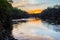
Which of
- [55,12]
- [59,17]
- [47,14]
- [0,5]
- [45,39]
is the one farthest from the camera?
[47,14]

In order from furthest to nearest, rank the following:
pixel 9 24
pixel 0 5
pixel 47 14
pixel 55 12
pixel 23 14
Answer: pixel 23 14 → pixel 47 14 → pixel 55 12 → pixel 9 24 → pixel 0 5

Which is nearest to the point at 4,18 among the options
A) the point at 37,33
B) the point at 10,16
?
the point at 10,16

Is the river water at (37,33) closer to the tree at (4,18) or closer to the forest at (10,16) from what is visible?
the forest at (10,16)

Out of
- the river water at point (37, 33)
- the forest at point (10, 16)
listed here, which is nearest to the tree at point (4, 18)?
the forest at point (10, 16)

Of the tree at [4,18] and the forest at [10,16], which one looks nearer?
the tree at [4,18]

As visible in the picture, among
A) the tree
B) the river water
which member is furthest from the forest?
the river water

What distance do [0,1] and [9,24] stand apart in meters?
5.59

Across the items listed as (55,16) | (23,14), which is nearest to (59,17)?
(55,16)

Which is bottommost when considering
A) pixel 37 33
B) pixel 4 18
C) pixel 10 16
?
pixel 37 33

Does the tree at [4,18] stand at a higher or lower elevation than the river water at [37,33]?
higher

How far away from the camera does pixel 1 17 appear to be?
62.8 feet

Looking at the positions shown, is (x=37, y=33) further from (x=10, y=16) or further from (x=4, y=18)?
(x=4, y=18)

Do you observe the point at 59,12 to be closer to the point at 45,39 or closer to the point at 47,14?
the point at 47,14

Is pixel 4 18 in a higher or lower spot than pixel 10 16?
higher
